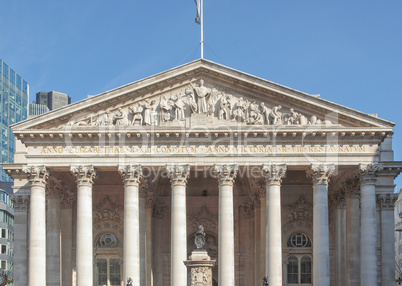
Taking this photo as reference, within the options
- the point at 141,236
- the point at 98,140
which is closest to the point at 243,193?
the point at 141,236

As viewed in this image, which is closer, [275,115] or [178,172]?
[178,172]

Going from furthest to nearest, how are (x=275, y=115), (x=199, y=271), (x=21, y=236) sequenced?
1. (x=21, y=236)
2. (x=275, y=115)
3. (x=199, y=271)

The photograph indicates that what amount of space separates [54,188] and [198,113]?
1246 cm

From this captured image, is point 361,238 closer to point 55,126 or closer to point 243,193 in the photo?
point 243,193

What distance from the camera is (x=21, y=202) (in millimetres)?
66312

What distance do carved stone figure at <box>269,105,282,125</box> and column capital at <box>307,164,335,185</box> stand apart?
3.99 metres

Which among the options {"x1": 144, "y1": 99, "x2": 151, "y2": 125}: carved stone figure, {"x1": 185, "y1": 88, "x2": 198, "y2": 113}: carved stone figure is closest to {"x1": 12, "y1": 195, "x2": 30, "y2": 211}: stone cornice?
{"x1": 144, "y1": 99, "x2": 151, "y2": 125}: carved stone figure

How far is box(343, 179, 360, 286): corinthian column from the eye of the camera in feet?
195

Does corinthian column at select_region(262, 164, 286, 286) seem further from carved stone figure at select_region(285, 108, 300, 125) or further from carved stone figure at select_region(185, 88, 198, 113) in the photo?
carved stone figure at select_region(185, 88, 198, 113)

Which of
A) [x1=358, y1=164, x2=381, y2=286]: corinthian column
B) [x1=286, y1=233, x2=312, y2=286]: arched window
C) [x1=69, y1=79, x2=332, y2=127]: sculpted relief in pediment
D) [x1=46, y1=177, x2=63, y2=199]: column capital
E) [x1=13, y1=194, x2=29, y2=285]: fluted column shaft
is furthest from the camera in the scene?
[x1=286, y1=233, x2=312, y2=286]: arched window

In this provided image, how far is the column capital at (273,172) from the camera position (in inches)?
2221

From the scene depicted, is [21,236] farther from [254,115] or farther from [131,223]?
[254,115]

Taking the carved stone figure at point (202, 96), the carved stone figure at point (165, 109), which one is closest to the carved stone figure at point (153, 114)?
the carved stone figure at point (165, 109)

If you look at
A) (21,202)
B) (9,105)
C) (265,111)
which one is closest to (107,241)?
(21,202)
